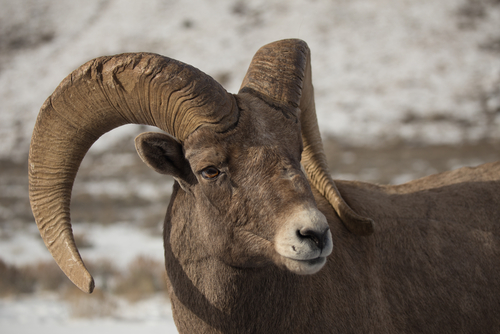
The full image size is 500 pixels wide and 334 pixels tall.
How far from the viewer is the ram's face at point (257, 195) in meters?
2.77

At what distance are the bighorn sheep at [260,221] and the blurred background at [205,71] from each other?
4.13m

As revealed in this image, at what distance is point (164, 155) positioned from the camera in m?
3.41

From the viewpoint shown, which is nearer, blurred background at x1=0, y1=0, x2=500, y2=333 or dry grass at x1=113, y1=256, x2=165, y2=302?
dry grass at x1=113, y1=256, x2=165, y2=302

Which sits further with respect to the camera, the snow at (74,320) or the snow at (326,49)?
the snow at (326,49)

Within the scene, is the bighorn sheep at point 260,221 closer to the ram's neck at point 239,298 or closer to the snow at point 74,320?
the ram's neck at point 239,298

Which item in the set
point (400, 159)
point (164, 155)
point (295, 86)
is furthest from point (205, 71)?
Result: point (164, 155)

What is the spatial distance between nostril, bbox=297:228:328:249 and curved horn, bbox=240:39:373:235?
1031mm

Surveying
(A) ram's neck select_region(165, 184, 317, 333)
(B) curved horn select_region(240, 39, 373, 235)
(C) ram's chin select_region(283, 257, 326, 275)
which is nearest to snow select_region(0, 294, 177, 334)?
(A) ram's neck select_region(165, 184, 317, 333)

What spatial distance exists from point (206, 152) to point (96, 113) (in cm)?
104

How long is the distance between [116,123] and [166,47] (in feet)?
143

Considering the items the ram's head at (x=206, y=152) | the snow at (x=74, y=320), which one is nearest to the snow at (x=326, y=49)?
the snow at (x=74, y=320)

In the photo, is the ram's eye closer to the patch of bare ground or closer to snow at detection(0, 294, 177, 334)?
snow at detection(0, 294, 177, 334)

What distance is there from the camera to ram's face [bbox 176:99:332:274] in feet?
9.08

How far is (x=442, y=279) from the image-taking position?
3.86 metres
